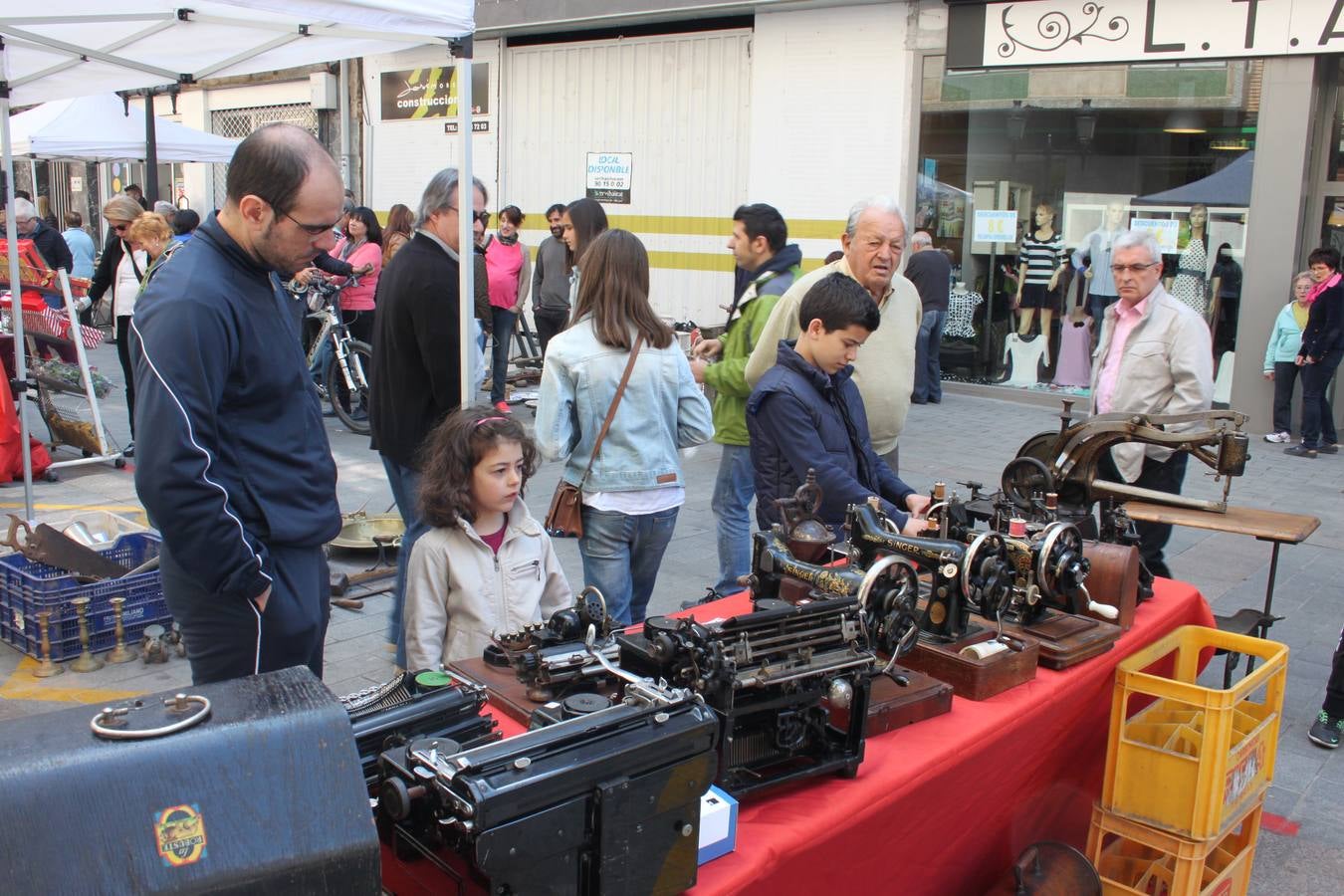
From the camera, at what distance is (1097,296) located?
11352 mm

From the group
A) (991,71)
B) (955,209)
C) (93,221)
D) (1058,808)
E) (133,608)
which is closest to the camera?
(1058,808)

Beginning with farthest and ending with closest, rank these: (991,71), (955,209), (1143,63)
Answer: (955,209), (991,71), (1143,63)

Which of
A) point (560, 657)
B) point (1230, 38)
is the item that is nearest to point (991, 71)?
point (1230, 38)

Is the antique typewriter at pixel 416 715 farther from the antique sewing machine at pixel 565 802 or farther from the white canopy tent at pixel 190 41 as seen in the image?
the white canopy tent at pixel 190 41

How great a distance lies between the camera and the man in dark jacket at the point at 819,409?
11.1ft

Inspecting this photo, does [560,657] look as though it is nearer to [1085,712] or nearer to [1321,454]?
[1085,712]

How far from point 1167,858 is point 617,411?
6.61 feet

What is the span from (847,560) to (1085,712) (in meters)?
0.81

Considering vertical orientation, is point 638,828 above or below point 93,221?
below

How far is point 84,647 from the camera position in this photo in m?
4.71

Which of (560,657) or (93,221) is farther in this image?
(93,221)

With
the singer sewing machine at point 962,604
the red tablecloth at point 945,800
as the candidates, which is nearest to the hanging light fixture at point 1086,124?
the red tablecloth at point 945,800

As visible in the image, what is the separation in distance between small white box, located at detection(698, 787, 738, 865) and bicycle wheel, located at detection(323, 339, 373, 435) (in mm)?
7960

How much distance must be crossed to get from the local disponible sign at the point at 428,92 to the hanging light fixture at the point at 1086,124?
757cm
